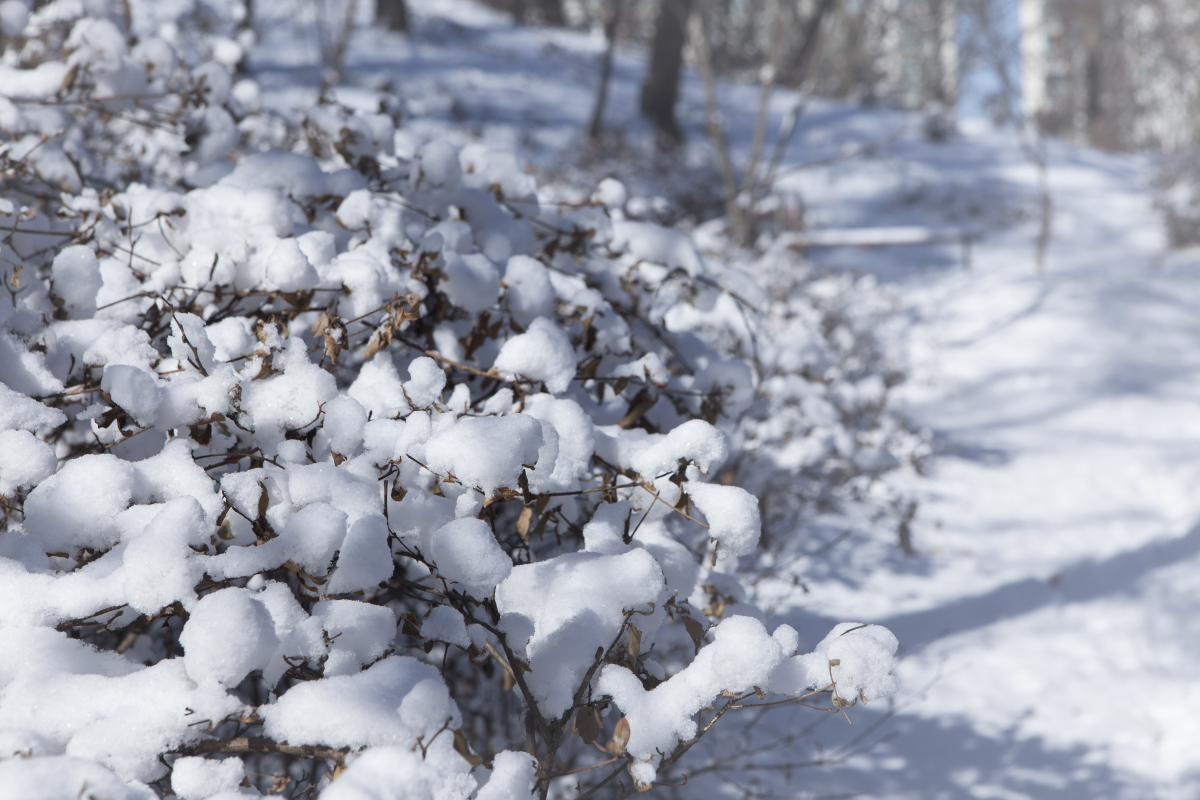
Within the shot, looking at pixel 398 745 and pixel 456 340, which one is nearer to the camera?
pixel 398 745

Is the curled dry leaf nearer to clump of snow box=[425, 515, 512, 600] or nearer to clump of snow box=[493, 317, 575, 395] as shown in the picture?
clump of snow box=[425, 515, 512, 600]

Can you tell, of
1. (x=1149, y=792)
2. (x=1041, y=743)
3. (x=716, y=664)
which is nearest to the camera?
(x=716, y=664)

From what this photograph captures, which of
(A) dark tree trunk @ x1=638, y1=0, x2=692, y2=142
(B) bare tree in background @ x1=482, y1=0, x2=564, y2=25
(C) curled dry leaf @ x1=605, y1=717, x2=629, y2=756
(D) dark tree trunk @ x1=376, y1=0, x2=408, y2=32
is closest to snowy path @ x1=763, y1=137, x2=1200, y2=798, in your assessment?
(C) curled dry leaf @ x1=605, y1=717, x2=629, y2=756

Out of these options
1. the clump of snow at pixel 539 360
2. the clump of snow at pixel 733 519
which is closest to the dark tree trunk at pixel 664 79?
the clump of snow at pixel 539 360

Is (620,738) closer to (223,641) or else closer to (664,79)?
(223,641)

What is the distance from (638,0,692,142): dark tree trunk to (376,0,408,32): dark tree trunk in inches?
211

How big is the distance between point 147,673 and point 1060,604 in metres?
4.19

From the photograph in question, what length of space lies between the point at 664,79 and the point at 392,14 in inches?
234

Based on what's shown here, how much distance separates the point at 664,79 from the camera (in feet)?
45.1

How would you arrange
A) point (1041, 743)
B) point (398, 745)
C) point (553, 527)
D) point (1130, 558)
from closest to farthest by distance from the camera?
point (398, 745) → point (553, 527) → point (1041, 743) → point (1130, 558)

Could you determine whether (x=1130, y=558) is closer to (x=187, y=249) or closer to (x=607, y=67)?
(x=187, y=249)

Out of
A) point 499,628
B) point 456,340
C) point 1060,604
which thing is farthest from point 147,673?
point 1060,604

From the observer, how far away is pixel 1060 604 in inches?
155

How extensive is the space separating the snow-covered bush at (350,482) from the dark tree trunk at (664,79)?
483 inches
